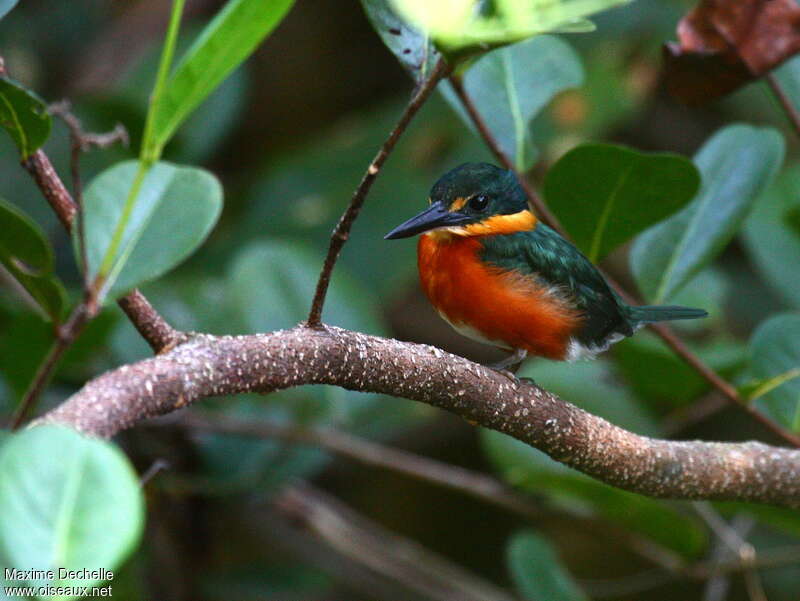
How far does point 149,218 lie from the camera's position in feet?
4.24

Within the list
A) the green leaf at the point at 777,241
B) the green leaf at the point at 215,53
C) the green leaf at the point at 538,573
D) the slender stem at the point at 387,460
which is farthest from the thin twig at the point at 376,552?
the green leaf at the point at 215,53

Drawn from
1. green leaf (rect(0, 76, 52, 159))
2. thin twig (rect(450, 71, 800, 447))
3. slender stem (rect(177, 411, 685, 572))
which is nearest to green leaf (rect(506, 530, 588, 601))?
slender stem (rect(177, 411, 685, 572))

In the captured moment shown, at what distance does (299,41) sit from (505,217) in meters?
2.74

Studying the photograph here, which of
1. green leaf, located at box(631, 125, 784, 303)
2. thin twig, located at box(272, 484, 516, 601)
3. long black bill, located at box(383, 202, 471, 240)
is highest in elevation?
long black bill, located at box(383, 202, 471, 240)

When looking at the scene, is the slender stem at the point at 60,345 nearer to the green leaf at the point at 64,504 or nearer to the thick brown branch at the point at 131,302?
the thick brown branch at the point at 131,302

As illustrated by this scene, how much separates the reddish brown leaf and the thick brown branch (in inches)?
48.4

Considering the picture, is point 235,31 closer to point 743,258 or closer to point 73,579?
point 73,579

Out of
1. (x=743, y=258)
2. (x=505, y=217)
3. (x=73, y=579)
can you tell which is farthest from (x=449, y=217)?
(x=743, y=258)

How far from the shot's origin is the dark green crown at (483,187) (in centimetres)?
218

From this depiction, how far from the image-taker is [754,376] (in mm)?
2275

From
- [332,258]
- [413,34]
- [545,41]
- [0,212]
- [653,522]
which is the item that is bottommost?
[653,522]

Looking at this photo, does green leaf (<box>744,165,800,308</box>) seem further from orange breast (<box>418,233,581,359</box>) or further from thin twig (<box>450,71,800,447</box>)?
→ orange breast (<box>418,233,581,359</box>)

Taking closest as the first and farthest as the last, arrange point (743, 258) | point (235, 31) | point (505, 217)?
point (235, 31) < point (505, 217) < point (743, 258)

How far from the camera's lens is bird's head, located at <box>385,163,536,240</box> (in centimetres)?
216
